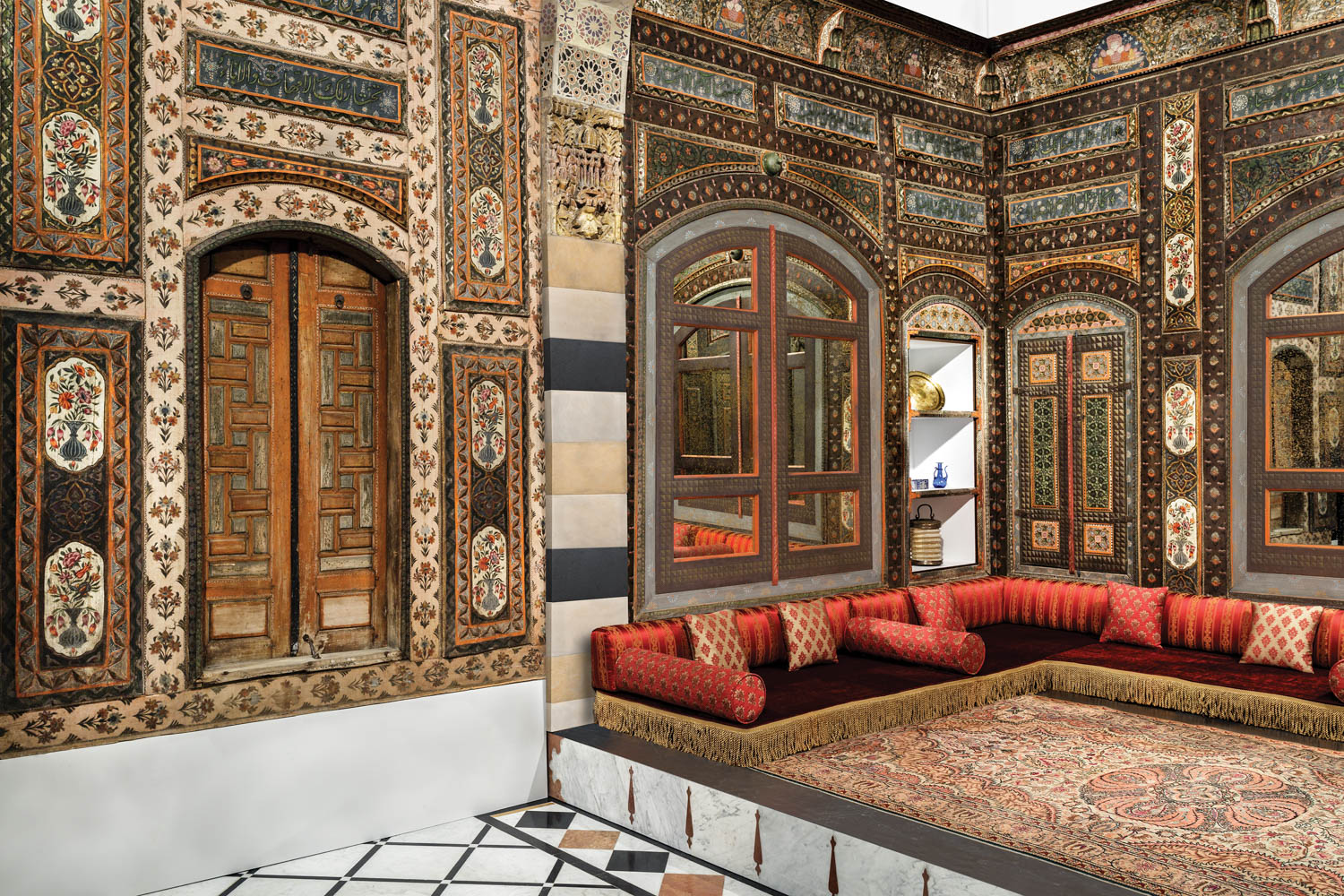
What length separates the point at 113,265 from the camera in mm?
4156

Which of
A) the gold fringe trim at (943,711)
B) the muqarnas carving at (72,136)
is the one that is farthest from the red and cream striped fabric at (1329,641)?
the muqarnas carving at (72,136)

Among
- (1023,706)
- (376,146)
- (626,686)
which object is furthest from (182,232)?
(1023,706)

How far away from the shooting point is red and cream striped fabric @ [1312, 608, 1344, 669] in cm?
573

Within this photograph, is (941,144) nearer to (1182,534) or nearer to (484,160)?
(1182,534)

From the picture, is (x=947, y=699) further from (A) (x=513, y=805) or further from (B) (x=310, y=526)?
(B) (x=310, y=526)

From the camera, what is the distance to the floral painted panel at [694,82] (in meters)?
5.82

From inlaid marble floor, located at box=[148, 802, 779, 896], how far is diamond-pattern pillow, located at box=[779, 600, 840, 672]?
5.12ft

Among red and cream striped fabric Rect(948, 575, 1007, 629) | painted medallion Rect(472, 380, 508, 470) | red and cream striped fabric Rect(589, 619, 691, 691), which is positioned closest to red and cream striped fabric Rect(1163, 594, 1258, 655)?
red and cream striped fabric Rect(948, 575, 1007, 629)

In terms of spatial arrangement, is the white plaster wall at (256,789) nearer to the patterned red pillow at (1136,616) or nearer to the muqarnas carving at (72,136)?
the muqarnas carving at (72,136)

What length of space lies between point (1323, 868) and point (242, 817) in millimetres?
4197

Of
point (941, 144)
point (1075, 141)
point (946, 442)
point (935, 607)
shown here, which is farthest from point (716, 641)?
point (1075, 141)

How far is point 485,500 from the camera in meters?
5.21

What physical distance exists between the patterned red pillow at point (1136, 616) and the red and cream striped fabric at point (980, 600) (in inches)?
31.6

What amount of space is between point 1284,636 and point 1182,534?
3.54ft
